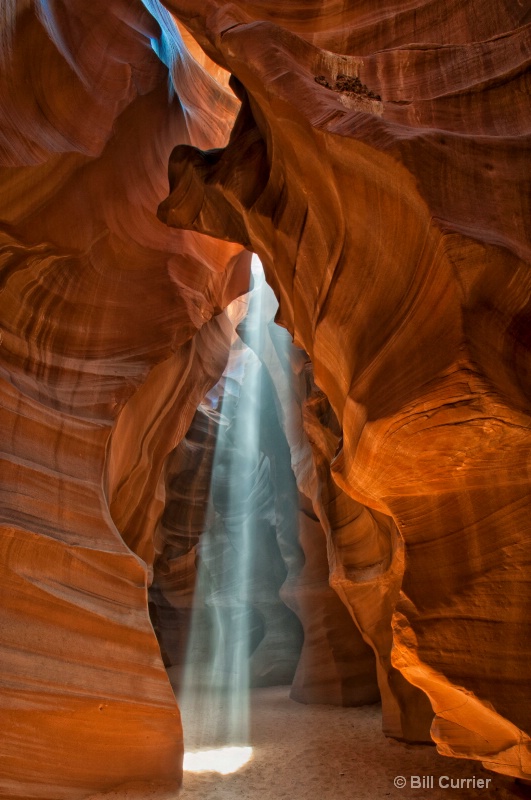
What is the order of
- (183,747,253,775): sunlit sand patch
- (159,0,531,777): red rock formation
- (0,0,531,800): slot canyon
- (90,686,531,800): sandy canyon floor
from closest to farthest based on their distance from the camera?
(159,0,531,777): red rock formation → (0,0,531,800): slot canyon → (90,686,531,800): sandy canyon floor → (183,747,253,775): sunlit sand patch

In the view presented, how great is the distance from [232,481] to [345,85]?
12.3 meters


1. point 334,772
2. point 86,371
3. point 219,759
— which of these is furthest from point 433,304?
point 219,759

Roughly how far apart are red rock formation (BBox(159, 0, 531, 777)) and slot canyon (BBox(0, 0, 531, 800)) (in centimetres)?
2

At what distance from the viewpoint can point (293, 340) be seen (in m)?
6.21

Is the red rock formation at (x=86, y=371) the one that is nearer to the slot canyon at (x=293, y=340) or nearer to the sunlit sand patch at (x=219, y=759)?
the slot canyon at (x=293, y=340)

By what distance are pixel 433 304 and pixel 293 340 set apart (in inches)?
98.2

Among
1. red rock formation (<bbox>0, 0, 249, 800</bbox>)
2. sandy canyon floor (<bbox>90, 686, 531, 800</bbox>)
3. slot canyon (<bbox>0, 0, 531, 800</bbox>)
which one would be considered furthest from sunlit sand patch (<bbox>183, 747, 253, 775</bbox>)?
red rock formation (<bbox>0, 0, 249, 800</bbox>)

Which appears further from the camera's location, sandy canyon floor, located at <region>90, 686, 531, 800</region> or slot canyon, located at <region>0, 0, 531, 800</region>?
sandy canyon floor, located at <region>90, 686, 531, 800</region>

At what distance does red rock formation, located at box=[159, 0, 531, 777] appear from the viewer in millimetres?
3697

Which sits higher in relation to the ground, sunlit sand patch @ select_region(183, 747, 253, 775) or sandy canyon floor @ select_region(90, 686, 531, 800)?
sandy canyon floor @ select_region(90, 686, 531, 800)

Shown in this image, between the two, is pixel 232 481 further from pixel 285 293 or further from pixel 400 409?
pixel 400 409

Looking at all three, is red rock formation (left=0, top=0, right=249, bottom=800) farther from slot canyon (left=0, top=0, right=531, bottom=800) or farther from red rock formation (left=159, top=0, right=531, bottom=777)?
red rock formation (left=159, top=0, right=531, bottom=777)

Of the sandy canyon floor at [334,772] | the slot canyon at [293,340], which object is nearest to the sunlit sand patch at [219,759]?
the sandy canyon floor at [334,772]

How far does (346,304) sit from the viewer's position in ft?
15.1
